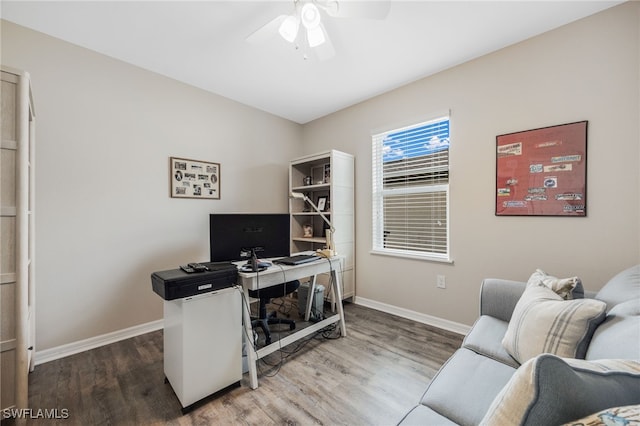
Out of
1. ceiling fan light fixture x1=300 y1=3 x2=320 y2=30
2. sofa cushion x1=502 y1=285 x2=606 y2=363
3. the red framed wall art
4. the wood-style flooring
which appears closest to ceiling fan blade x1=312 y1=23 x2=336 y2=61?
ceiling fan light fixture x1=300 y1=3 x2=320 y2=30

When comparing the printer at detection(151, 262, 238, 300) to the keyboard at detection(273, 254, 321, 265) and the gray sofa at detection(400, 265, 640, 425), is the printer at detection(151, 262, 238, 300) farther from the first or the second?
the gray sofa at detection(400, 265, 640, 425)

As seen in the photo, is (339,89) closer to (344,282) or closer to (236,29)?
(236,29)

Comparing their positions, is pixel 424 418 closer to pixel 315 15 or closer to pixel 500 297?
pixel 500 297

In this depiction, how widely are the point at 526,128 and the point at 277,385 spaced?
274 centimetres

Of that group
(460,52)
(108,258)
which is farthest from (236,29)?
(108,258)

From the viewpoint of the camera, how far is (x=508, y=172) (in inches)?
86.2

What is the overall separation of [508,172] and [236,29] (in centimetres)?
249

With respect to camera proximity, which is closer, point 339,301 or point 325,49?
point 325,49

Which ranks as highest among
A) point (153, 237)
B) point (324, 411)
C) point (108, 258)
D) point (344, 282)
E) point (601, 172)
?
point (601, 172)

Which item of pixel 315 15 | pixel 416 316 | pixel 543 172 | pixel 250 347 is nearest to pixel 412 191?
pixel 543 172

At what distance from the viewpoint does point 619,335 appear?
2.98ft

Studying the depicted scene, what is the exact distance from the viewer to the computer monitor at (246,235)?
214 cm

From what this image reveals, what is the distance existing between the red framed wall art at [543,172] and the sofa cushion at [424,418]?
6.09 feet

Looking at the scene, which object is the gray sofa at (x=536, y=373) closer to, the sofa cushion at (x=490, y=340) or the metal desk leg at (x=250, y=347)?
the sofa cushion at (x=490, y=340)
